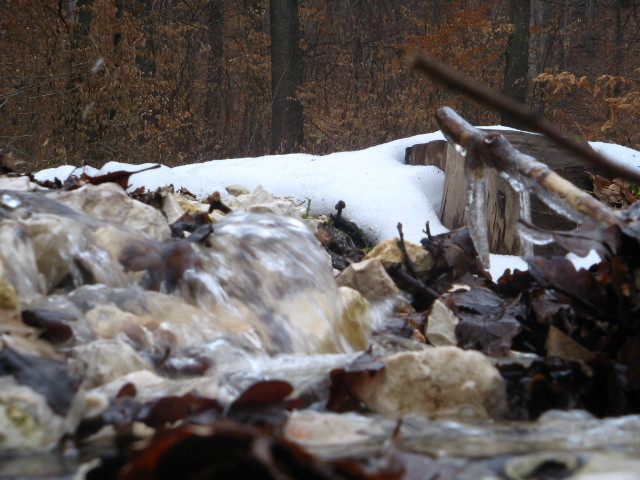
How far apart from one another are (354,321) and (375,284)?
1.31 ft

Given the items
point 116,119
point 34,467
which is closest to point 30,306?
point 34,467

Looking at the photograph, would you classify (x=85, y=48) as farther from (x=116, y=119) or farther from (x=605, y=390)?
(x=605, y=390)

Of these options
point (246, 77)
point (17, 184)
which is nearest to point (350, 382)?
point (17, 184)

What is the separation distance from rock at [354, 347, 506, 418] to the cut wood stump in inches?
110

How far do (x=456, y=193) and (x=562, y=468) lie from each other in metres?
3.82

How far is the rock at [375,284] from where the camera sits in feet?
8.28

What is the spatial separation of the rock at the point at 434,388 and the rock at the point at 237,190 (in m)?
3.51

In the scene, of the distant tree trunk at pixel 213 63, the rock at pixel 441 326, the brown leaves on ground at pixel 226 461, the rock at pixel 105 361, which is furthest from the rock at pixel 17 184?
the distant tree trunk at pixel 213 63

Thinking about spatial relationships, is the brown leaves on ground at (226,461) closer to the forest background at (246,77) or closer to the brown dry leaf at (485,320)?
the brown dry leaf at (485,320)

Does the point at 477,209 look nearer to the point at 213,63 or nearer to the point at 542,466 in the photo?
the point at 542,466

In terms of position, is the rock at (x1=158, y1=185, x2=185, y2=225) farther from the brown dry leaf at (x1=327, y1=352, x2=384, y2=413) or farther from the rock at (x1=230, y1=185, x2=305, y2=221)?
the brown dry leaf at (x1=327, y1=352, x2=384, y2=413)

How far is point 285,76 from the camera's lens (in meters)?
10.4

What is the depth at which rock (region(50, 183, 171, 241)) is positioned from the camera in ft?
7.84

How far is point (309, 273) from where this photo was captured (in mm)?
2176
